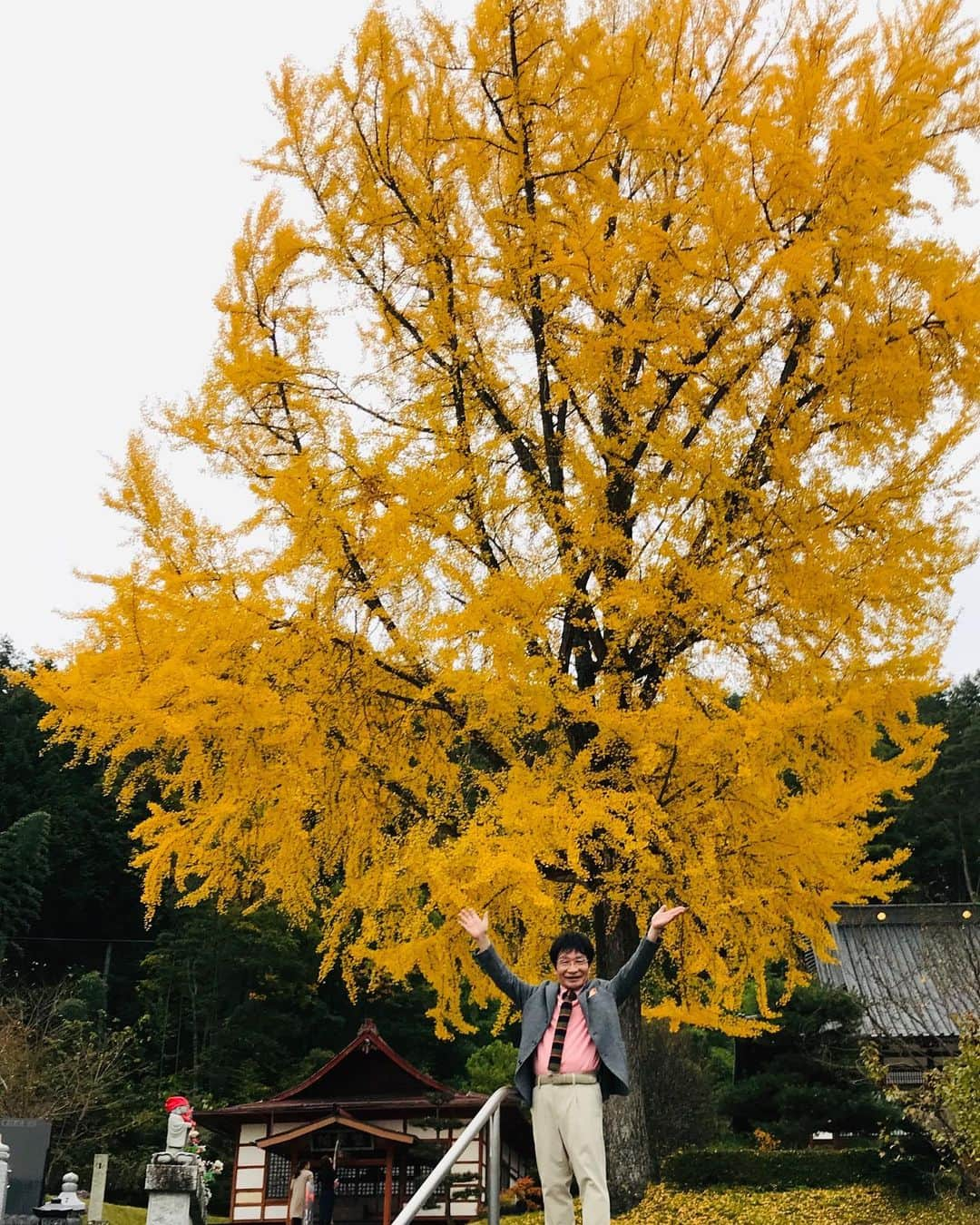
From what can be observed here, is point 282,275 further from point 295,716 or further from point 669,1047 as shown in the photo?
point 669,1047

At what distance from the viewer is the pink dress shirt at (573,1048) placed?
381cm

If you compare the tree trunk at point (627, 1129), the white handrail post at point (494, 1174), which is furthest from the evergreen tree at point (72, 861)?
the white handrail post at point (494, 1174)

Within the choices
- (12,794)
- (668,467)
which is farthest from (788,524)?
(12,794)

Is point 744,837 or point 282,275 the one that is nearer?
point 744,837

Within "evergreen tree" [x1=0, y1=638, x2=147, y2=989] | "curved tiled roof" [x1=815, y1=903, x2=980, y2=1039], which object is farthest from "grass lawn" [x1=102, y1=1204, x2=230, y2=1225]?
"evergreen tree" [x1=0, y1=638, x2=147, y2=989]

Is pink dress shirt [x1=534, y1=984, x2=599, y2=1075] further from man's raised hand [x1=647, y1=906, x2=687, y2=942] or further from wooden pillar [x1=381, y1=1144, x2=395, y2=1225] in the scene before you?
wooden pillar [x1=381, y1=1144, x2=395, y2=1225]

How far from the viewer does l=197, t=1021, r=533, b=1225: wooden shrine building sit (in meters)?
18.3

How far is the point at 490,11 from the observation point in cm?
733

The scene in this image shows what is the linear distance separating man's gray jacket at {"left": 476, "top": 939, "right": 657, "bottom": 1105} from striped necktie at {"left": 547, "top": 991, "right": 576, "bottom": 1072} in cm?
5

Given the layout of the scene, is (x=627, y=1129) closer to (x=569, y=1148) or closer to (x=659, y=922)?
(x=569, y=1148)

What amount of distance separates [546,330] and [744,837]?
11.5ft

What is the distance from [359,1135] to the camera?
62.8 ft

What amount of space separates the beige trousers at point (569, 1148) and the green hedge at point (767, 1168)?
7.79m

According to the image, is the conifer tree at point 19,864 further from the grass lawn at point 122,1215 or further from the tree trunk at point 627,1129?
the tree trunk at point 627,1129
